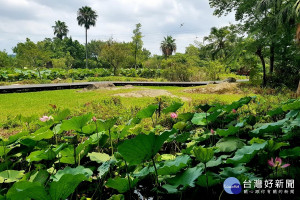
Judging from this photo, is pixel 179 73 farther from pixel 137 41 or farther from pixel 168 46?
pixel 168 46

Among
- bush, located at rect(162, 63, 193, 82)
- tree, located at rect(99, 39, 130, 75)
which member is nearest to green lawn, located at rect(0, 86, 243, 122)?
bush, located at rect(162, 63, 193, 82)

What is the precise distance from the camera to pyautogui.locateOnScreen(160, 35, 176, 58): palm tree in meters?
49.4

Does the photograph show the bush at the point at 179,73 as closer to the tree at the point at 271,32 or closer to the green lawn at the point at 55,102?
the tree at the point at 271,32

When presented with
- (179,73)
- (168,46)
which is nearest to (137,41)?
(179,73)

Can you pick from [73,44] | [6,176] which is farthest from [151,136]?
[73,44]

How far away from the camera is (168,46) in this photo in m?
49.9

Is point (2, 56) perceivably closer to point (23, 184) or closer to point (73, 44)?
point (73, 44)

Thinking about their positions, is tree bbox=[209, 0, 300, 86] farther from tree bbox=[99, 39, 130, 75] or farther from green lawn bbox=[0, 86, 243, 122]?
tree bbox=[99, 39, 130, 75]

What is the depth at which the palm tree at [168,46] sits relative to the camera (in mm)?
49406

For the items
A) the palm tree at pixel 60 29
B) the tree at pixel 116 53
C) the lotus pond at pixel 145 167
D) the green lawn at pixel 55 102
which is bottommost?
the green lawn at pixel 55 102

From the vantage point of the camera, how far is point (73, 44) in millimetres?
53000

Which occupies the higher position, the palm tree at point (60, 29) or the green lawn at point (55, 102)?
the palm tree at point (60, 29)

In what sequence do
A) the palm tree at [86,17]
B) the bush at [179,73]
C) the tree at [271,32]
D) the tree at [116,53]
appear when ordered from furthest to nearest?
the palm tree at [86,17] < the tree at [116,53] < the bush at [179,73] < the tree at [271,32]

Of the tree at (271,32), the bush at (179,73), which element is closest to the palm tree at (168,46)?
the bush at (179,73)
